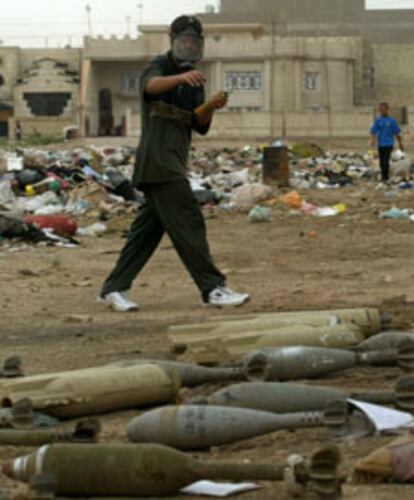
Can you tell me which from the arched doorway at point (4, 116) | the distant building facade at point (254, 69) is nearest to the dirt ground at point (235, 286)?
the distant building facade at point (254, 69)

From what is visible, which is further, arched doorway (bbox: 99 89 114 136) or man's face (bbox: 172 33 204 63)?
arched doorway (bbox: 99 89 114 136)

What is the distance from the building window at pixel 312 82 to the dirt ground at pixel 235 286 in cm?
5220

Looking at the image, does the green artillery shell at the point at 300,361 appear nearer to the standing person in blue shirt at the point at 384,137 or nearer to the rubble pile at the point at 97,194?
the rubble pile at the point at 97,194

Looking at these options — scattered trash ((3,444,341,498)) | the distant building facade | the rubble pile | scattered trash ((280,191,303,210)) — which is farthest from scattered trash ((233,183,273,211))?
the distant building facade

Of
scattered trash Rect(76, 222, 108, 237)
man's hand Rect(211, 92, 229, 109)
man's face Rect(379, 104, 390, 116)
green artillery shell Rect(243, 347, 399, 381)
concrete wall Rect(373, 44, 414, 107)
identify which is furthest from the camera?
concrete wall Rect(373, 44, 414, 107)

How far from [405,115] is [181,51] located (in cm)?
5312

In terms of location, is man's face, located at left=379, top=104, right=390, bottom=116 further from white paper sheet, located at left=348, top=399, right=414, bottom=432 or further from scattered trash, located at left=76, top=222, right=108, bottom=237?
white paper sheet, located at left=348, top=399, right=414, bottom=432

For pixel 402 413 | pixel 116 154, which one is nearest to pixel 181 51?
pixel 402 413

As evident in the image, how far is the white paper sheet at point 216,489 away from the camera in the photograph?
13.4ft

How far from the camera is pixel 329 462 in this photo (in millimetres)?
3906

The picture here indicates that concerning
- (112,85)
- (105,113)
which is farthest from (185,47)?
(112,85)

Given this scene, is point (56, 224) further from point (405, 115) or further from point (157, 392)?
point (405, 115)

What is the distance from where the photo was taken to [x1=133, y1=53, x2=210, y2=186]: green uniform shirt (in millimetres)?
8281

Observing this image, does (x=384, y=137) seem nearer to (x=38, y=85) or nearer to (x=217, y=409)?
(x=217, y=409)
